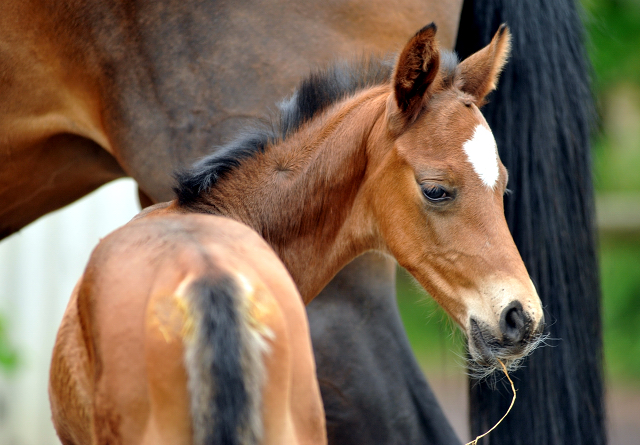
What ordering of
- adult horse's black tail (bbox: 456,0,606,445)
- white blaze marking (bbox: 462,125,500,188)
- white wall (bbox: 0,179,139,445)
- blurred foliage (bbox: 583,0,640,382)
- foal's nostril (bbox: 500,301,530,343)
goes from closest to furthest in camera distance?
foal's nostril (bbox: 500,301,530,343)
white blaze marking (bbox: 462,125,500,188)
adult horse's black tail (bbox: 456,0,606,445)
white wall (bbox: 0,179,139,445)
blurred foliage (bbox: 583,0,640,382)

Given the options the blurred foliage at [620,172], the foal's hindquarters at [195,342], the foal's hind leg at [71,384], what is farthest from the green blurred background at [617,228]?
the foal's hindquarters at [195,342]

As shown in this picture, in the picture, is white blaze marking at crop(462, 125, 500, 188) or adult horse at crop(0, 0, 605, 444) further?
adult horse at crop(0, 0, 605, 444)

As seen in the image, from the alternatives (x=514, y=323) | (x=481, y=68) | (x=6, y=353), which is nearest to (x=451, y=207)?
(x=514, y=323)

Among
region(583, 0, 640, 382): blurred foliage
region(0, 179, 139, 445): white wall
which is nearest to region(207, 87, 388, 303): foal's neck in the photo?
region(0, 179, 139, 445): white wall

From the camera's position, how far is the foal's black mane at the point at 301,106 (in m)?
2.29

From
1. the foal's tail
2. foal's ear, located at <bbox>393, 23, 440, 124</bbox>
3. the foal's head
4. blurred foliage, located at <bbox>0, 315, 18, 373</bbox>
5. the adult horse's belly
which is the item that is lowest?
blurred foliage, located at <bbox>0, 315, 18, 373</bbox>

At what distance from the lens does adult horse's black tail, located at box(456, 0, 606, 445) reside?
269 centimetres

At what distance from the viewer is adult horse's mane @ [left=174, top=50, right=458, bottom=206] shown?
226cm

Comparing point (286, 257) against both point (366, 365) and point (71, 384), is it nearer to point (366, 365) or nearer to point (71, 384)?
point (366, 365)

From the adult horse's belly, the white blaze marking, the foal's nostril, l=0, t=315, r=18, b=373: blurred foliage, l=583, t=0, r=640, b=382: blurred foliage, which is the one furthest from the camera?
l=583, t=0, r=640, b=382: blurred foliage

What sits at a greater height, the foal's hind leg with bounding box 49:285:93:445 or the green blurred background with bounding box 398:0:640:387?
the green blurred background with bounding box 398:0:640:387

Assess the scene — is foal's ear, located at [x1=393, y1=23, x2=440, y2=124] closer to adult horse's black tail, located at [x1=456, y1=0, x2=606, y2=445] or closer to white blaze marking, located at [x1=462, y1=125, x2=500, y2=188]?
white blaze marking, located at [x1=462, y1=125, x2=500, y2=188]

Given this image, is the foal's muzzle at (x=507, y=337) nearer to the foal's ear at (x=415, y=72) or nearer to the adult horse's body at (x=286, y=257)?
the adult horse's body at (x=286, y=257)

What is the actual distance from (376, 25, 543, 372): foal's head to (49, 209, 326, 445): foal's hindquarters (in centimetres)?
63
